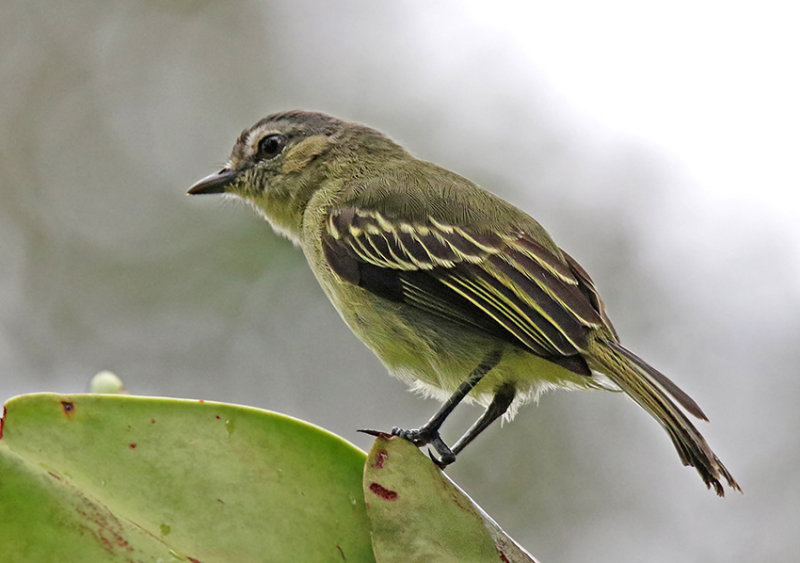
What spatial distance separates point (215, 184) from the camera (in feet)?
16.3

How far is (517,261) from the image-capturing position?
148 inches

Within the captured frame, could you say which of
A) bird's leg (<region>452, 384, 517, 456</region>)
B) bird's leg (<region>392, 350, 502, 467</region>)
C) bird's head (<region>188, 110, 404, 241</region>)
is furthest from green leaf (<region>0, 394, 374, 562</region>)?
bird's head (<region>188, 110, 404, 241</region>)

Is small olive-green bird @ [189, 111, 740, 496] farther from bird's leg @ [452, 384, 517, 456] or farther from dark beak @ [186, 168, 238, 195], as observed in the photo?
dark beak @ [186, 168, 238, 195]

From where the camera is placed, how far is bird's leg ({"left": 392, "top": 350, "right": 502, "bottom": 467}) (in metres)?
3.30

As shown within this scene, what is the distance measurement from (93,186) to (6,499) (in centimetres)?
953

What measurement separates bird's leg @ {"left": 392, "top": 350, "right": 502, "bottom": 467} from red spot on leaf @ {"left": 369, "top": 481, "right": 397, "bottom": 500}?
0.66m

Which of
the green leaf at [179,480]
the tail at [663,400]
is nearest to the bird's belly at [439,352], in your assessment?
the tail at [663,400]

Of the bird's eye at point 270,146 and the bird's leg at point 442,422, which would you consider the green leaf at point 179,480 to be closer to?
the bird's leg at point 442,422

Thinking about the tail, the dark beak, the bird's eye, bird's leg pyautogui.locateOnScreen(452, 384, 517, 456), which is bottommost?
the dark beak

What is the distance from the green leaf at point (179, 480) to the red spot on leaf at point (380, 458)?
0.23ft

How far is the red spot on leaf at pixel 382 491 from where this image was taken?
2.41 m

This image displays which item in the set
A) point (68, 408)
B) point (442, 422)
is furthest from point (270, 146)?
point (68, 408)

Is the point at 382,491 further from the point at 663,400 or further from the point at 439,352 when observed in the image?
the point at 439,352

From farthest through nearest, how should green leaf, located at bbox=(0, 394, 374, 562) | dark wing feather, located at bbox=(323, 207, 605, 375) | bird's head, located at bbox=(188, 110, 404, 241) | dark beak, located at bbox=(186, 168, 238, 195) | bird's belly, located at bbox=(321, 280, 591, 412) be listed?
dark beak, located at bbox=(186, 168, 238, 195)
bird's head, located at bbox=(188, 110, 404, 241)
bird's belly, located at bbox=(321, 280, 591, 412)
dark wing feather, located at bbox=(323, 207, 605, 375)
green leaf, located at bbox=(0, 394, 374, 562)
